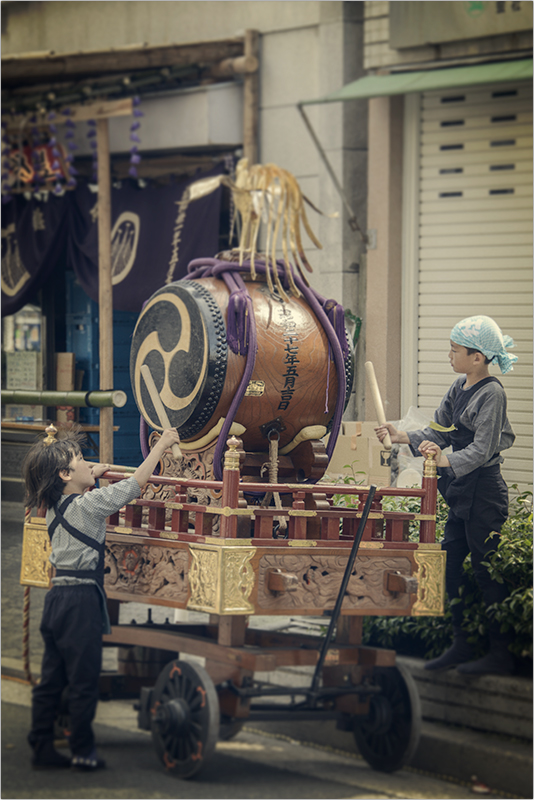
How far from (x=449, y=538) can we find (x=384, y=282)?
3.45 m

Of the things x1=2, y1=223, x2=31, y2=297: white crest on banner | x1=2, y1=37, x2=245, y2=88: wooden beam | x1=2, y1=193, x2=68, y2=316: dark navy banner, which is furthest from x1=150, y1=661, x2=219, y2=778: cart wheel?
x1=2, y1=223, x2=31, y2=297: white crest on banner

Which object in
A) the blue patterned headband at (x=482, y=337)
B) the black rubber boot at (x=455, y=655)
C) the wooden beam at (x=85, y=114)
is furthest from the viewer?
the wooden beam at (x=85, y=114)

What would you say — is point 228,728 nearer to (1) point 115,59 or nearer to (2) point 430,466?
(2) point 430,466

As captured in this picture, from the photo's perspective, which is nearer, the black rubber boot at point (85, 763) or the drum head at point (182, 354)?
the black rubber boot at point (85, 763)

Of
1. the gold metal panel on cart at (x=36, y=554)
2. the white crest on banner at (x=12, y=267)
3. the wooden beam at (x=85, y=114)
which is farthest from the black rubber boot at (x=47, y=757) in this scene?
the white crest on banner at (x=12, y=267)

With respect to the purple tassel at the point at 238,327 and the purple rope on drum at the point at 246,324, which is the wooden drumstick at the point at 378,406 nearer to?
the purple rope on drum at the point at 246,324

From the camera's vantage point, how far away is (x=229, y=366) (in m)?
4.67

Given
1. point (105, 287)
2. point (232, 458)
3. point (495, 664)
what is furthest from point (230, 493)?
point (105, 287)

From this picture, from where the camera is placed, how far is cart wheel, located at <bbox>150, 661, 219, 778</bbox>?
3.94 m

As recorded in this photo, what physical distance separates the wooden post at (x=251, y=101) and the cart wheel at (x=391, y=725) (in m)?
5.52

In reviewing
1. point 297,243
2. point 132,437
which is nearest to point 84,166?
point 132,437

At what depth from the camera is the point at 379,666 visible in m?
4.33

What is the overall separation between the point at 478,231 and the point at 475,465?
11.1 ft

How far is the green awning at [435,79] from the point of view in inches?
262
